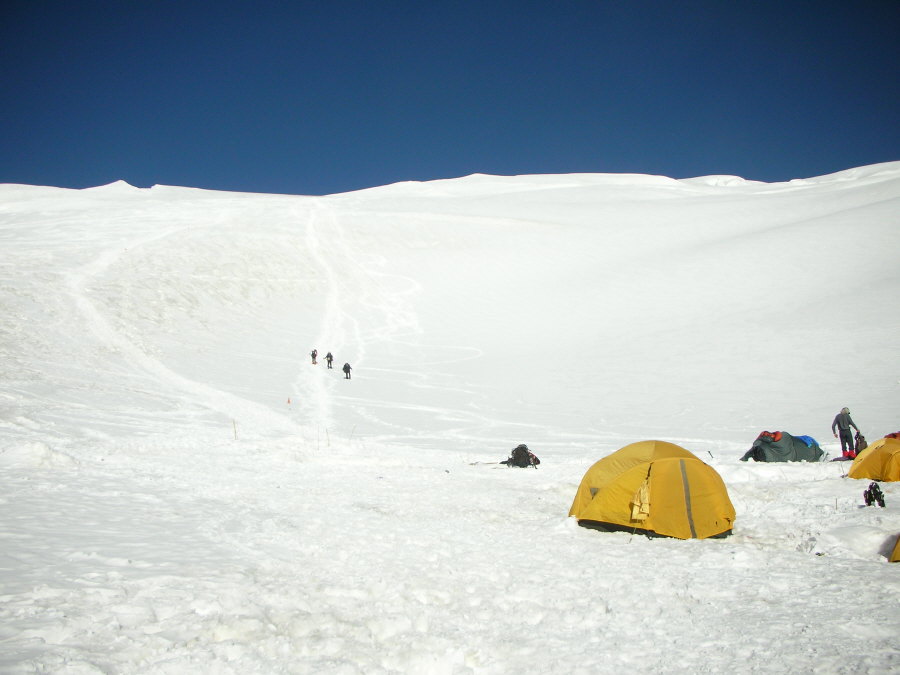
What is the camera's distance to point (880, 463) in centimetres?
1203

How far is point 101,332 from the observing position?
32.5m

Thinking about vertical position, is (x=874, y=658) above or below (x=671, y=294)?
below

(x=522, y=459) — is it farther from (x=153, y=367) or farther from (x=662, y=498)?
(x=153, y=367)

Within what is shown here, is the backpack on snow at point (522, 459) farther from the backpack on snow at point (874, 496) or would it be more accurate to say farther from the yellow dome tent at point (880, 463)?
the backpack on snow at point (874, 496)

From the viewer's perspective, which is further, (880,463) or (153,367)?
(153,367)

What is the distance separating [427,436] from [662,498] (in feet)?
37.5

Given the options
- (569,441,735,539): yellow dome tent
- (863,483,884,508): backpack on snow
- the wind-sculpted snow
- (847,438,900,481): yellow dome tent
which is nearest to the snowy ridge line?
the wind-sculpted snow

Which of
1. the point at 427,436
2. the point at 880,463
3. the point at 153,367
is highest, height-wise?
the point at 153,367

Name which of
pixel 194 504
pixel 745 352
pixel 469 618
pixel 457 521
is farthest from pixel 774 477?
pixel 745 352

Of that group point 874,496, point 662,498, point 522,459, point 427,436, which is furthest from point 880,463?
point 427,436

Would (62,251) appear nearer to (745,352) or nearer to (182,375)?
(182,375)

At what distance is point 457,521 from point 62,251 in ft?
158

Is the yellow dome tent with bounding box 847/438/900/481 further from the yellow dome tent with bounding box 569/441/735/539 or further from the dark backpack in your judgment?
the dark backpack

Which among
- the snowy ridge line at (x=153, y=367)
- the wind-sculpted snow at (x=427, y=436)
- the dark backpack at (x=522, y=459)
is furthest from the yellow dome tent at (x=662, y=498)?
the snowy ridge line at (x=153, y=367)
